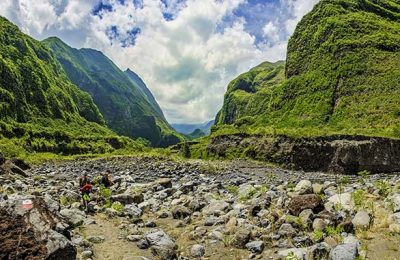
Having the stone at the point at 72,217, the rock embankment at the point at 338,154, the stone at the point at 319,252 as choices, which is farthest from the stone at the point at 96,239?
the rock embankment at the point at 338,154

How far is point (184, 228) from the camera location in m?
16.5

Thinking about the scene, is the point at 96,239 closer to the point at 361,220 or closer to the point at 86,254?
the point at 86,254

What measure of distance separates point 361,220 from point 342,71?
114m

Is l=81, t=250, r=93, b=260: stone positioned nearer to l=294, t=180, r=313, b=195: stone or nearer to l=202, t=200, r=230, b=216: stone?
l=202, t=200, r=230, b=216: stone

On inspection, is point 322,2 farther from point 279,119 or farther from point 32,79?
point 32,79

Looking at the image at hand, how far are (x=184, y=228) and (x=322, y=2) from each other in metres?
166

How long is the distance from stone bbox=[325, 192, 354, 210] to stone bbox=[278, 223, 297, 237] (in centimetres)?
255

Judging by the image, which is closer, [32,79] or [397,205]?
[397,205]

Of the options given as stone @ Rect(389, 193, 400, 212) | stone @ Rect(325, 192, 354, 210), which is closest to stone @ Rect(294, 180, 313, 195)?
stone @ Rect(325, 192, 354, 210)

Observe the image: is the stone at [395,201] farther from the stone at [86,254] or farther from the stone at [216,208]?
the stone at [86,254]

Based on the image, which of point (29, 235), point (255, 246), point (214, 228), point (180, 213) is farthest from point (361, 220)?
point (29, 235)

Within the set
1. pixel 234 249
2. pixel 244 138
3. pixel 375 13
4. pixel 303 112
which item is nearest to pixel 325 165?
pixel 244 138

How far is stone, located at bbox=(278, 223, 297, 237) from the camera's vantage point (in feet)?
44.0

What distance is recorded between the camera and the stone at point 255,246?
41.9 feet
